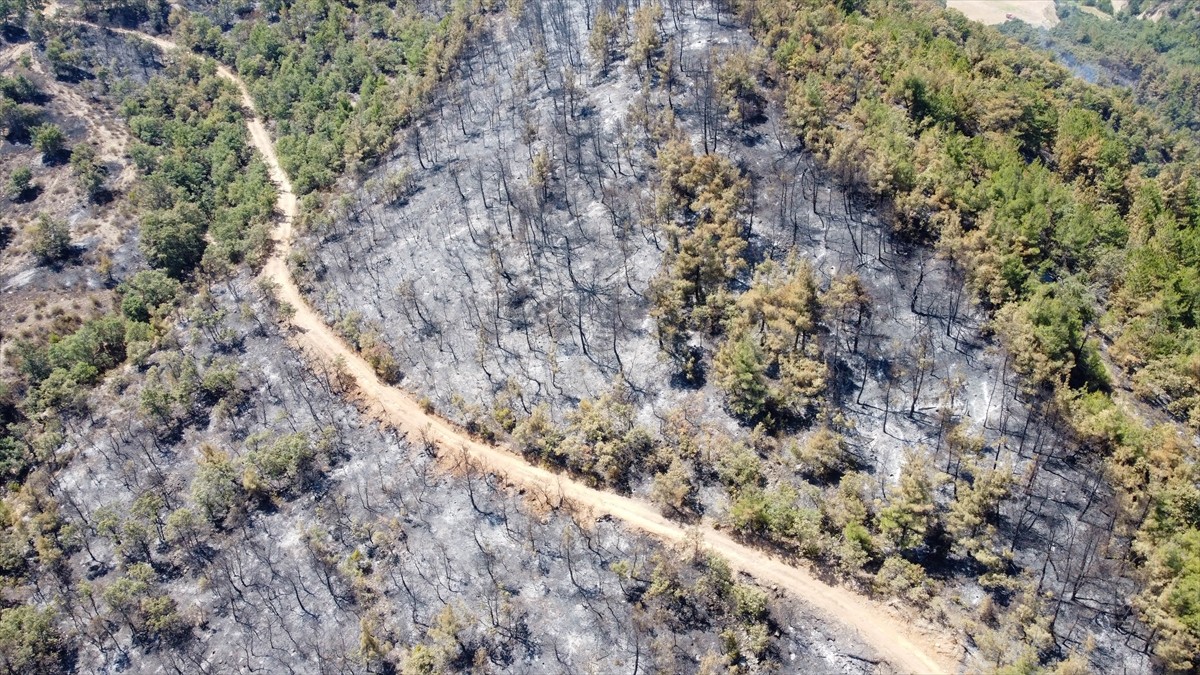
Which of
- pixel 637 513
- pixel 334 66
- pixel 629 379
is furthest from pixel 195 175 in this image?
pixel 637 513

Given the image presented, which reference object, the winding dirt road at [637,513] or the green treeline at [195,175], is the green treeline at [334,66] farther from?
the winding dirt road at [637,513]

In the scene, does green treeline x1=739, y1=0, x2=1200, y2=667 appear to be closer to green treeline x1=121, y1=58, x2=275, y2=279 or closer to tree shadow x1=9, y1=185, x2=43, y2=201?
green treeline x1=121, y1=58, x2=275, y2=279

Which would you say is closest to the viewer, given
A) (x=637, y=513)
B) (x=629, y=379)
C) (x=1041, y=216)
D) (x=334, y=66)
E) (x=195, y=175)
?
(x=637, y=513)

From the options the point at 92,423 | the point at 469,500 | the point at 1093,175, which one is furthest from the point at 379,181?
the point at 1093,175

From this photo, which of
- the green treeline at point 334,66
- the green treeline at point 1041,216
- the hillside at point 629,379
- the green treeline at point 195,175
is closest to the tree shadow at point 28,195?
the hillside at point 629,379

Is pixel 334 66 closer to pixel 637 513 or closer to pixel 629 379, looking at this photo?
pixel 629 379

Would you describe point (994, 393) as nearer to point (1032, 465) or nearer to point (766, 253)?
point (1032, 465)

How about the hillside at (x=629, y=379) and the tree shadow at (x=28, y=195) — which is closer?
the hillside at (x=629, y=379)

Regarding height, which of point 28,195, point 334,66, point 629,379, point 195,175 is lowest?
point 629,379
